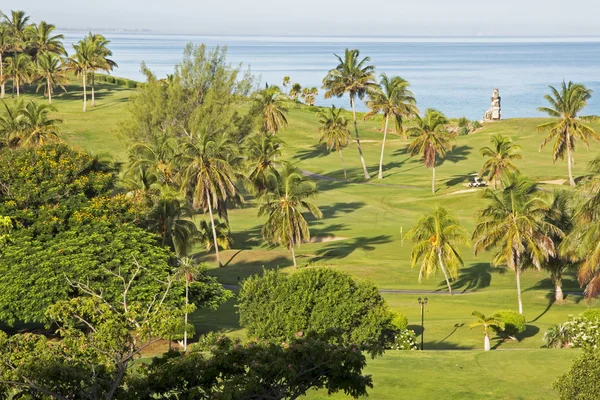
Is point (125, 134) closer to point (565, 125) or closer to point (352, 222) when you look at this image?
point (352, 222)

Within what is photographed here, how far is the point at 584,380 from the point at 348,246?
49.9m

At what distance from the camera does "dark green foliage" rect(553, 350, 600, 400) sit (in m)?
22.9

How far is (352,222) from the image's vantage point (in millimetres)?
83750

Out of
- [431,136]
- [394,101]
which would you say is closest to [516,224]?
[431,136]

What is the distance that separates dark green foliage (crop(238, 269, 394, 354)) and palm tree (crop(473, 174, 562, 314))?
1171 centimetres

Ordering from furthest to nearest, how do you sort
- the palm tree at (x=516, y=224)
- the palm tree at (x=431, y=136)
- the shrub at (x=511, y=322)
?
1. the palm tree at (x=431, y=136)
2. the palm tree at (x=516, y=224)
3. the shrub at (x=511, y=322)

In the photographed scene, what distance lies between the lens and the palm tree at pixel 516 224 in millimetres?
49594

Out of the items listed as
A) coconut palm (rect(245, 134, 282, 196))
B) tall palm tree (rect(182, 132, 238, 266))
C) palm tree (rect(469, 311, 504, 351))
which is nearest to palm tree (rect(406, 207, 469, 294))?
palm tree (rect(469, 311, 504, 351))

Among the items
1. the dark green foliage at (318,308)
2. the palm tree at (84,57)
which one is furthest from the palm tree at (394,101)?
the dark green foliage at (318,308)

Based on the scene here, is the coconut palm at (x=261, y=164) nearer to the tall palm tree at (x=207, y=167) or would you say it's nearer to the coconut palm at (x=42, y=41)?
the tall palm tree at (x=207, y=167)

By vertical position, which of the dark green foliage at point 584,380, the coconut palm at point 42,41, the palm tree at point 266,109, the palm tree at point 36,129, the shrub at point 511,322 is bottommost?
the shrub at point 511,322

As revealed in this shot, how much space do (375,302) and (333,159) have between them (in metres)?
82.1

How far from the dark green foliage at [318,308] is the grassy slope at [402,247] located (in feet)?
12.6

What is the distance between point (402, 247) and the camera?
235 ft
